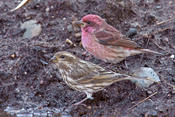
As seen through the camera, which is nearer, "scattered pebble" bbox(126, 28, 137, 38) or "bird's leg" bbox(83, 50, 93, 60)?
"bird's leg" bbox(83, 50, 93, 60)

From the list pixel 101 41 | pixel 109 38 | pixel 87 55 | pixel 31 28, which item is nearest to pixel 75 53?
pixel 87 55

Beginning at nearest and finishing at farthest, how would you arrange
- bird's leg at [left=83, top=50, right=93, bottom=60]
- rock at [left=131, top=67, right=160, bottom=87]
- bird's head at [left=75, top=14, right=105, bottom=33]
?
rock at [left=131, top=67, right=160, bottom=87] → bird's head at [left=75, top=14, right=105, bottom=33] → bird's leg at [left=83, top=50, right=93, bottom=60]

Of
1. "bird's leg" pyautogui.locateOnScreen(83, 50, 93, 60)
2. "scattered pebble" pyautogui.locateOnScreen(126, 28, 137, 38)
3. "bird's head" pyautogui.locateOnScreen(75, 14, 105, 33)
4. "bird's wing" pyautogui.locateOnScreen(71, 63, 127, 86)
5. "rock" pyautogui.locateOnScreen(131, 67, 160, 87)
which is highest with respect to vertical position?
"bird's head" pyautogui.locateOnScreen(75, 14, 105, 33)

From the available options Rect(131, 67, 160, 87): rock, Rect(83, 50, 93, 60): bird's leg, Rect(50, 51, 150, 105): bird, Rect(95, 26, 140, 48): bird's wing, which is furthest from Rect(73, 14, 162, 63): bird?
Rect(50, 51, 150, 105): bird

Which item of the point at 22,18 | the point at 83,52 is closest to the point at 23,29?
the point at 22,18

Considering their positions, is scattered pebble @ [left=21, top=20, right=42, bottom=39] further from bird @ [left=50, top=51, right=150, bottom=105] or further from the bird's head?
bird @ [left=50, top=51, right=150, bottom=105]

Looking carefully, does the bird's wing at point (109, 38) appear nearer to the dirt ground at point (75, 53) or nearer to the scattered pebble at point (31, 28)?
the dirt ground at point (75, 53)
